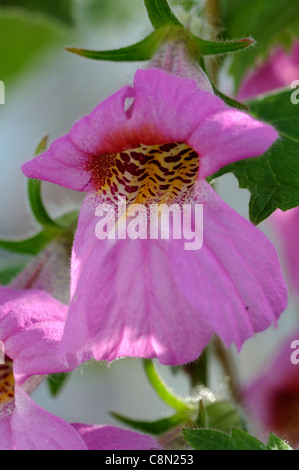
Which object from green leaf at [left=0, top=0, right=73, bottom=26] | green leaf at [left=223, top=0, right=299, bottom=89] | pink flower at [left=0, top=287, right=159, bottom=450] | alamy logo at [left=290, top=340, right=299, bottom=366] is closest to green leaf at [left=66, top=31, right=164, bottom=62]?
pink flower at [left=0, top=287, right=159, bottom=450]

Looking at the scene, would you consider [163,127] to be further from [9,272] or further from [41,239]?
[9,272]

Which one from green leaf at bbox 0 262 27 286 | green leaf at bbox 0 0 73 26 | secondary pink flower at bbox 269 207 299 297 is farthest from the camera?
secondary pink flower at bbox 269 207 299 297

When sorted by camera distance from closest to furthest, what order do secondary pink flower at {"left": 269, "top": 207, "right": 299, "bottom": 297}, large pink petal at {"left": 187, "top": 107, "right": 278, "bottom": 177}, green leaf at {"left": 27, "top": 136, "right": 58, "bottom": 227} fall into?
large pink petal at {"left": 187, "top": 107, "right": 278, "bottom": 177} → green leaf at {"left": 27, "top": 136, "right": 58, "bottom": 227} → secondary pink flower at {"left": 269, "top": 207, "right": 299, "bottom": 297}

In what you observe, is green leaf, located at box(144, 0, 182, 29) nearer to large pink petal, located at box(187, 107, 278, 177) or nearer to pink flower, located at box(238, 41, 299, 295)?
large pink petal, located at box(187, 107, 278, 177)

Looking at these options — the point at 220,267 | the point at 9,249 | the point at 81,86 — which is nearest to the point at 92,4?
the point at 9,249

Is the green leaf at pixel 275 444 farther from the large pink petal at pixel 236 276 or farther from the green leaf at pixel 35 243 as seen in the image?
the green leaf at pixel 35 243

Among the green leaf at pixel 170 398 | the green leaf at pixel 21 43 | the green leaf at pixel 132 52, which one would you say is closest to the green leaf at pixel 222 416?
the green leaf at pixel 170 398

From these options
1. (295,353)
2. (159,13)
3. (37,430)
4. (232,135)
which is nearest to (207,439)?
(37,430)
